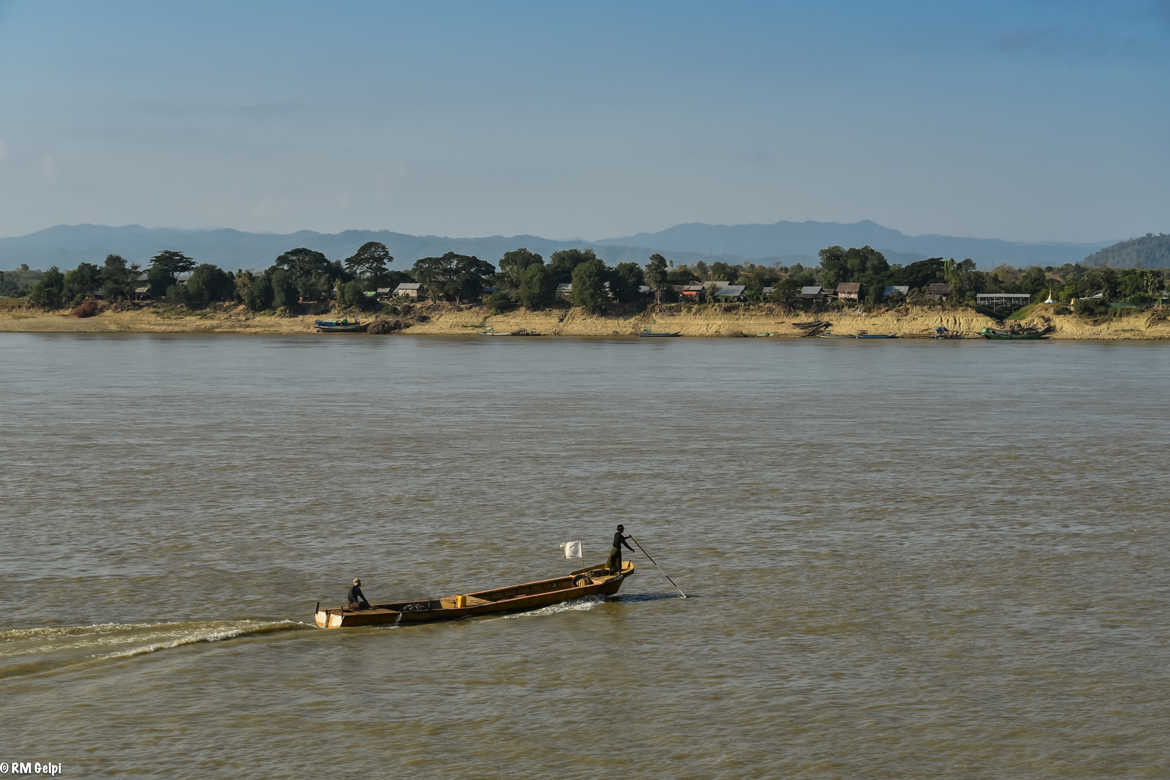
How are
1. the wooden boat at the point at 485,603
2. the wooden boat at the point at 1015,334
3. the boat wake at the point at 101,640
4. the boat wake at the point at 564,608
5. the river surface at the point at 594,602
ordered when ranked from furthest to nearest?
the wooden boat at the point at 1015,334, the boat wake at the point at 564,608, the wooden boat at the point at 485,603, the boat wake at the point at 101,640, the river surface at the point at 594,602

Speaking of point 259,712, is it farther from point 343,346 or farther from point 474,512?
point 343,346

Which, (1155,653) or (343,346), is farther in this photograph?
(343,346)

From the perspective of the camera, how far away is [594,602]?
97.7 ft

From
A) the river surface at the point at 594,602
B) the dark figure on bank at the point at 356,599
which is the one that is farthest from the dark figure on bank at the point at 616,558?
the dark figure on bank at the point at 356,599

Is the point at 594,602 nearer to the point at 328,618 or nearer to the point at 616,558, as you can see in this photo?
the point at 616,558

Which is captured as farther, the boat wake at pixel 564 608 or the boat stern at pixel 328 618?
the boat wake at pixel 564 608

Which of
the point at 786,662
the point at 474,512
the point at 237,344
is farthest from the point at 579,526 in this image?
the point at 237,344

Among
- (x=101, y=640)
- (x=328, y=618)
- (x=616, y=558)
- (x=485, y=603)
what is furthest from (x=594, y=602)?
(x=101, y=640)

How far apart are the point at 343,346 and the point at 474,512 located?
13712cm

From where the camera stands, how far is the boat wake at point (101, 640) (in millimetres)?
24375

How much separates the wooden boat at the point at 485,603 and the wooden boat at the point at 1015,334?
574 ft

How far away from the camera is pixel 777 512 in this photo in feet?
136

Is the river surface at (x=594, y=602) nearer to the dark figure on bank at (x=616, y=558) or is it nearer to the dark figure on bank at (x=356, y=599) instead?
the dark figure on bank at (x=356, y=599)

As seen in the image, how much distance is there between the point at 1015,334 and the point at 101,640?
185 m
